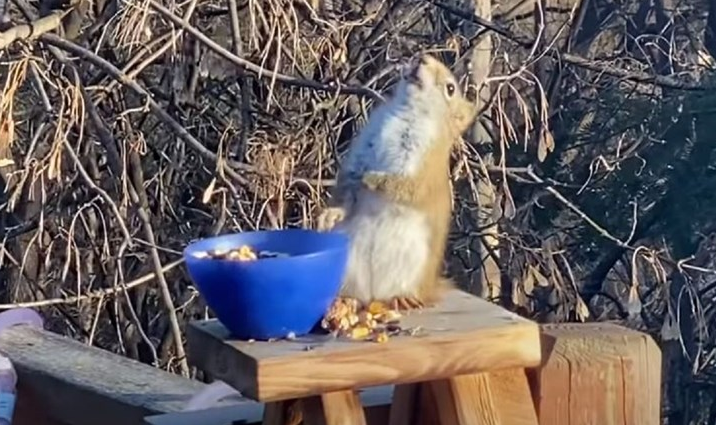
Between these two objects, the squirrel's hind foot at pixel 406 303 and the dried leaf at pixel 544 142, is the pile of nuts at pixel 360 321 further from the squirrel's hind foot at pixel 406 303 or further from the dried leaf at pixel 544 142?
the dried leaf at pixel 544 142

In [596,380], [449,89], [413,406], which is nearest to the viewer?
[596,380]

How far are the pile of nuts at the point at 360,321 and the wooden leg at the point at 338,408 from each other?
69mm

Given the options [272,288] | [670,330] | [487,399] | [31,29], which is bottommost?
[670,330]

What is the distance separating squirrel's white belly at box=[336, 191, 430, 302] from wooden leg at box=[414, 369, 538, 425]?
185 mm

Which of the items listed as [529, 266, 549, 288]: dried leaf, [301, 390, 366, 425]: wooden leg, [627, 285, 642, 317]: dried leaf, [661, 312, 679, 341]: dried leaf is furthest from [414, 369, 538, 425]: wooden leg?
[661, 312, 679, 341]: dried leaf

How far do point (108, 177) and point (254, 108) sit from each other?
1.50 feet

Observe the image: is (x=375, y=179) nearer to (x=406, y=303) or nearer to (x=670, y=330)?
(x=406, y=303)

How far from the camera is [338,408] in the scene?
171 centimetres

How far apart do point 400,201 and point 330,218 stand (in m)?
0.09

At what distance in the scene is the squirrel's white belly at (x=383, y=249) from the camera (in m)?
1.92

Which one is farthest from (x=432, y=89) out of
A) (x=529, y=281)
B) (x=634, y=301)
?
(x=529, y=281)

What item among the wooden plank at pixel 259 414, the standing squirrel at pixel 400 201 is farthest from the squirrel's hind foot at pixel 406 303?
the wooden plank at pixel 259 414

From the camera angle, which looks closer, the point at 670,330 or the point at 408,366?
the point at 408,366

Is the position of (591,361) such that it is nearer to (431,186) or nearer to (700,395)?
(431,186)
